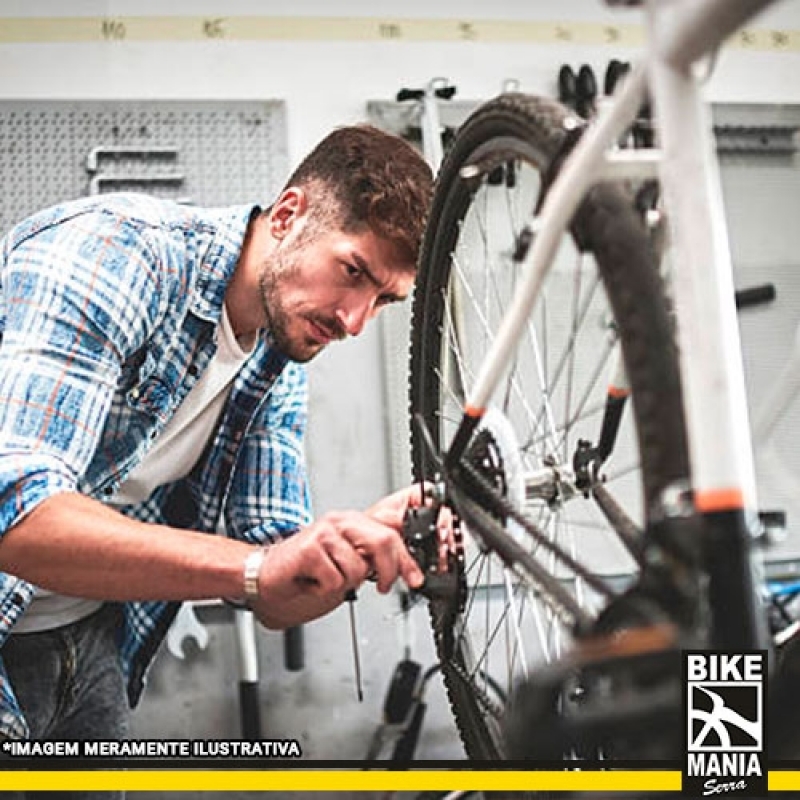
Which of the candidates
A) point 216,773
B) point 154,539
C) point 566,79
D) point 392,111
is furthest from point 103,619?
point 566,79

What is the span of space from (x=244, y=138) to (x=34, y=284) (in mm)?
476

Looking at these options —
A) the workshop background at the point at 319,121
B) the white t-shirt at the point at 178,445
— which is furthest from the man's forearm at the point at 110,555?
the workshop background at the point at 319,121

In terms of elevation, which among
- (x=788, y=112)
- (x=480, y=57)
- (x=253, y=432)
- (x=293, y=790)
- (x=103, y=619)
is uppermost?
(x=480, y=57)

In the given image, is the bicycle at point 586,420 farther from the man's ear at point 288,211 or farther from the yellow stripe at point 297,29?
the yellow stripe at point 297,29

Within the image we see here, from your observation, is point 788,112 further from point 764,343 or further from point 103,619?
point 103,619

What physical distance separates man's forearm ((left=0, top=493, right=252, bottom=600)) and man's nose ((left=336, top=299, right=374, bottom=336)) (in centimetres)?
25

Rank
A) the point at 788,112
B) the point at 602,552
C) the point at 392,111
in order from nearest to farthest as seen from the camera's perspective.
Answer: the point at 602,552
the point at 788,112
the point at 392,111

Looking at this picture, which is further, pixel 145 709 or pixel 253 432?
pixel 145 709

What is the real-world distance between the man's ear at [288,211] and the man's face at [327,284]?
2cm

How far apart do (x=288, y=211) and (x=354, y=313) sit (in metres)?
0.12

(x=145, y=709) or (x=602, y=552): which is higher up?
(x=602, y=552)

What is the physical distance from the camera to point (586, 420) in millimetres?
926

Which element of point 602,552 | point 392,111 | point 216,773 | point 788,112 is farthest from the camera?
point 392,111

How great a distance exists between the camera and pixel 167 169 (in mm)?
1334
